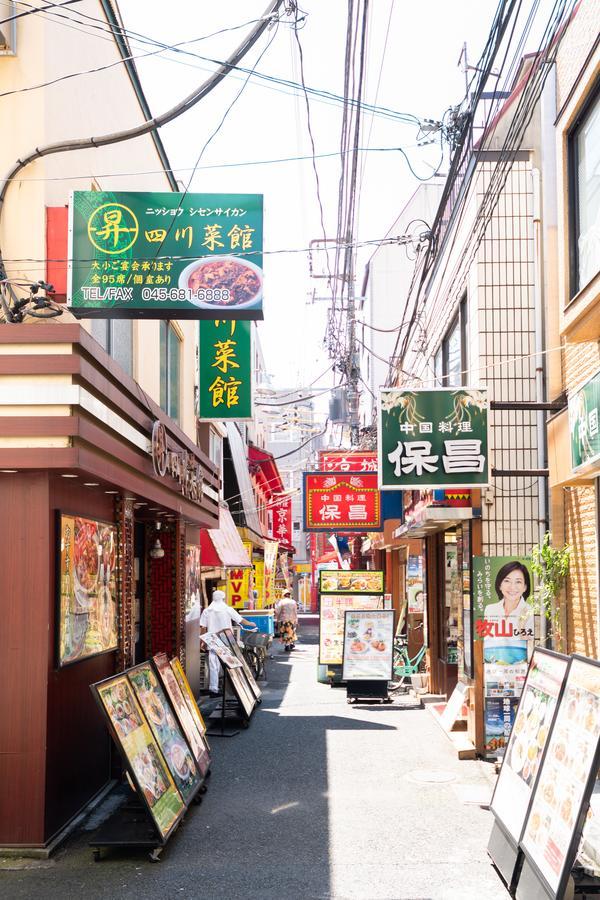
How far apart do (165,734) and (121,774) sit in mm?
2418

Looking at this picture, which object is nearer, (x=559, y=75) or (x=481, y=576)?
(x=559, y=75)

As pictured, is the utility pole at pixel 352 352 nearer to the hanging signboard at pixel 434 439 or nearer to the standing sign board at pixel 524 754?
the hanging signboard at pixel 434 439

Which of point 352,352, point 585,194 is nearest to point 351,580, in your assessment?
point 352,352

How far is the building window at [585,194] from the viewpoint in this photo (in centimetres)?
862

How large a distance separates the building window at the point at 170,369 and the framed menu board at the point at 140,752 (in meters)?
8.05

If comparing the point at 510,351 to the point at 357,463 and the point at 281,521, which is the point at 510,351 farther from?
the point at 281,521

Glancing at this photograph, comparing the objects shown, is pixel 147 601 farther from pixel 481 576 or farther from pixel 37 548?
pixel 37 548

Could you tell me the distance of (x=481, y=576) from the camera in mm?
11656

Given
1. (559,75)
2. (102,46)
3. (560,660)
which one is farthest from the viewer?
(102,46)

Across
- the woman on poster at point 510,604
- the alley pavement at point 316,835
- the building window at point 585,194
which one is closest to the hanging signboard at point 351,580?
the alley pavement at point 316,835

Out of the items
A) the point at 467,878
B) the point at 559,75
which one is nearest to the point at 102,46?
the point at 559,75

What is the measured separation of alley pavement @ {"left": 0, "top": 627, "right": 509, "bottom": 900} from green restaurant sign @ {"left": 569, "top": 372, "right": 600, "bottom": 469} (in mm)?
3351

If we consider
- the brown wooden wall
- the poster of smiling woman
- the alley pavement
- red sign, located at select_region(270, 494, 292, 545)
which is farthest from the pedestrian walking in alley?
the brown wooden wall

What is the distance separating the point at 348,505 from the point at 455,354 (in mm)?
6606
